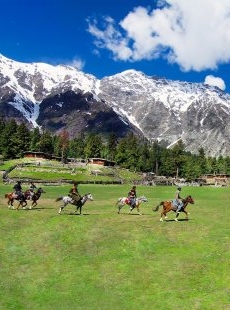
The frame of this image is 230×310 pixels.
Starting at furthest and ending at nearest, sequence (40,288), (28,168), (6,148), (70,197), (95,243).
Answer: (6,148) < (28,168) < (70,197) < (95,243) < (40,288)

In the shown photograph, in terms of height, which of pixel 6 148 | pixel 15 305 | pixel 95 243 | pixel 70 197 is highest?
pixel 6 148

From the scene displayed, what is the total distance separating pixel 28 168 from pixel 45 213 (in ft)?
291

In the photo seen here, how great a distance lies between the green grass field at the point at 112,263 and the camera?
82.8 feet

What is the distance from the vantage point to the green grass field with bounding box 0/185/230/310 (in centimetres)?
2523

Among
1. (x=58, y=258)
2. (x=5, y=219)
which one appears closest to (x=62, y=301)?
(x=58, y=258)

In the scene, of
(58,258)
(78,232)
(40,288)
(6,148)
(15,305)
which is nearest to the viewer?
(15,305)

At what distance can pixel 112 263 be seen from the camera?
29.7m

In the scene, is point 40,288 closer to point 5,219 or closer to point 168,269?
point 168,269

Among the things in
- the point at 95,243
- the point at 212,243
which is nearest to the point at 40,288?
the point at 95,243

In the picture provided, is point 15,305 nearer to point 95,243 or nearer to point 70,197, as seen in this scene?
point 95,243

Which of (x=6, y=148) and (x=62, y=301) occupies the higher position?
(x=6, y=148)

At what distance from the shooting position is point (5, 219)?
3978 cm

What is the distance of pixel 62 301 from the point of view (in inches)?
997

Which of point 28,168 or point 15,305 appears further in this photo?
point 28,168
